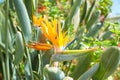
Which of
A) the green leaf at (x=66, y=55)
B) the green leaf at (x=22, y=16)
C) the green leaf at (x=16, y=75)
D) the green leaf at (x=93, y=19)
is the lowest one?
the green leaf at (x=16, y=75)

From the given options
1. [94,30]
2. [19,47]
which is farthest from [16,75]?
[94,30]

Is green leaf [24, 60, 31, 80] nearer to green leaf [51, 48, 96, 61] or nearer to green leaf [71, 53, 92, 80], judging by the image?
green leaf [71, 53, 92, 80]

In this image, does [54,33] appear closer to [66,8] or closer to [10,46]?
[10,46]

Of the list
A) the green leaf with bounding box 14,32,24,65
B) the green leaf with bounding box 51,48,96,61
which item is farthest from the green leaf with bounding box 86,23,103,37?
the green leaf with bounding box 51,48,96,61

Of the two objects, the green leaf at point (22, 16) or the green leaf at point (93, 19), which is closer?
A: the green leaf at point (22, 16)

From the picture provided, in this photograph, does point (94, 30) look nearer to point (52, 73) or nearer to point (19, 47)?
point (19, 47)

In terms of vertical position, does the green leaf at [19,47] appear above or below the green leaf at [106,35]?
above

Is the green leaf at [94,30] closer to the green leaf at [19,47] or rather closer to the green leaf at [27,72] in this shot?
the green leaf at [27,72]

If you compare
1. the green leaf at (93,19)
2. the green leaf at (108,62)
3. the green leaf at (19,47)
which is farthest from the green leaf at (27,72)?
the green leaf at (93,19)

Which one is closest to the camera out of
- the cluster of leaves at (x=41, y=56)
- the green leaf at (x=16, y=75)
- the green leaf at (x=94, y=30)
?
the cluster of leaves at (x=41, y=56)
